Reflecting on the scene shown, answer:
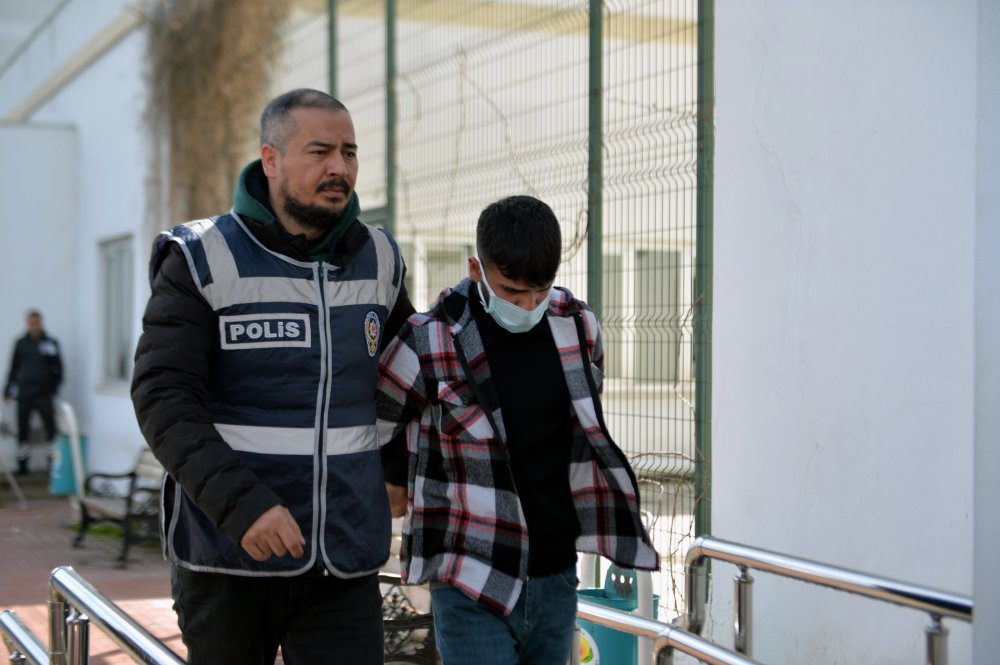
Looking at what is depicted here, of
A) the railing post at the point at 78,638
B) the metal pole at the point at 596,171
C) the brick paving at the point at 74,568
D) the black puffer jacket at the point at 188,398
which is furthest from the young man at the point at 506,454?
the brick paving at the point at 74,568

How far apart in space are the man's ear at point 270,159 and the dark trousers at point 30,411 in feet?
37.6

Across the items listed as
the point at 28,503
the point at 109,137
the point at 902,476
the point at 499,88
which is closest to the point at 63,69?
the point at 109,137

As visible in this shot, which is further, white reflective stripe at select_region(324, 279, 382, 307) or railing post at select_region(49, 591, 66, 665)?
railing post at select_region(49, 591, 66, 665)

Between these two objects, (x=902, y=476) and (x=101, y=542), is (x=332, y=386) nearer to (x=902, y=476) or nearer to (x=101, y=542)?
(x=902, y=476)

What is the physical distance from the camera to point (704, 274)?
4977 millimetres

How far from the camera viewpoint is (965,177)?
→ 150 inches

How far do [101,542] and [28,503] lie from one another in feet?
9.58

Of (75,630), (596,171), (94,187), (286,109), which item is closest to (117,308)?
(94,187)

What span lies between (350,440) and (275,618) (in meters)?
0.40

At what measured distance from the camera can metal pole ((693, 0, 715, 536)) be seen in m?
4.95

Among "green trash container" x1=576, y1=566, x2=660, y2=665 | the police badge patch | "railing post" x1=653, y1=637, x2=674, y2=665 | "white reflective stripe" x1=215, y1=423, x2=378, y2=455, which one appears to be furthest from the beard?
"green trash container" x1=576, y1=566, x2=660, y2=665

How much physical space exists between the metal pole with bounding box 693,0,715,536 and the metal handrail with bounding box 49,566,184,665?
2.61 metres

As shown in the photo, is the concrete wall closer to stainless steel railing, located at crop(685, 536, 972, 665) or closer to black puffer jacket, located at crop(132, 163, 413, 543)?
stainless steel railing, located at crop(685, 536, 972, 665)

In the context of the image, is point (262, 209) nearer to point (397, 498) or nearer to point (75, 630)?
point (397, 498)
